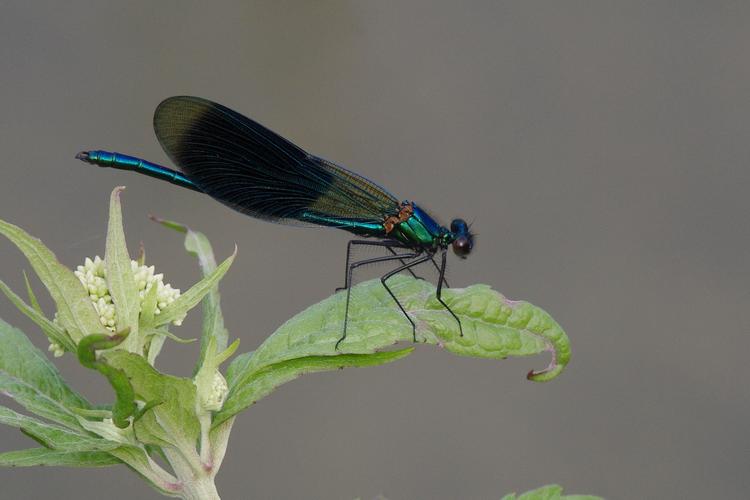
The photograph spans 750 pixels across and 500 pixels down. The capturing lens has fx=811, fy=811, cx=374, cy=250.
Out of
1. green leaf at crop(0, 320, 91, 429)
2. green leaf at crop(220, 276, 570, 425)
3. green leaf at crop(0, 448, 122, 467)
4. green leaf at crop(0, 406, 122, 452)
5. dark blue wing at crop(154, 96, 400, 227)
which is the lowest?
green leaf at crop(0, 448, 122, 467)

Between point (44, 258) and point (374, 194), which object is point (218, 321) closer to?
point (44, 258)

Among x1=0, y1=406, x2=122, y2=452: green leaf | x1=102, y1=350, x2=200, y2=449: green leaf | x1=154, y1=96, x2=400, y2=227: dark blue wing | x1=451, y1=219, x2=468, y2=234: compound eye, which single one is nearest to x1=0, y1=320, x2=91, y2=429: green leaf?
x1=0, y1=406, x2=122, y2=452: green leaf

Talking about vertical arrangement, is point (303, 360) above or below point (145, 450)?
above

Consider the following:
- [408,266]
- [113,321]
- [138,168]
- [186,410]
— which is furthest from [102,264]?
[408,266]

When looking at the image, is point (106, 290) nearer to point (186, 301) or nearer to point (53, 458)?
point (186, 301)

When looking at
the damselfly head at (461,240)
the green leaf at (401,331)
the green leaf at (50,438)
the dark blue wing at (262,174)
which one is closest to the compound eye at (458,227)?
the damselfly head at (461,240)

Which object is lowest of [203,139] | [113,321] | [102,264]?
[113,321]

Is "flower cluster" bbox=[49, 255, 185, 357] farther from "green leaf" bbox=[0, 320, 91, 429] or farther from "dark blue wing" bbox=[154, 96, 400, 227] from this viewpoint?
"dark blue wing" bbox=[154, 96, 400, 227]

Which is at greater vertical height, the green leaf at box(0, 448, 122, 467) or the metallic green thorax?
the metallic green thorax
